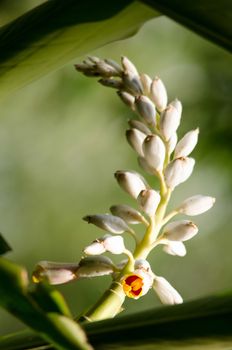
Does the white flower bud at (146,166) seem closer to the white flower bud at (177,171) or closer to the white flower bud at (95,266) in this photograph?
the white flower bud at (177,171)

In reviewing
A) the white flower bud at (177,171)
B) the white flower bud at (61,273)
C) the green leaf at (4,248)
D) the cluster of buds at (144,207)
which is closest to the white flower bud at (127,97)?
the cluster of buds at (144,207)

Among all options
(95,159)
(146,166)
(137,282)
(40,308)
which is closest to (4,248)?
(40,308)

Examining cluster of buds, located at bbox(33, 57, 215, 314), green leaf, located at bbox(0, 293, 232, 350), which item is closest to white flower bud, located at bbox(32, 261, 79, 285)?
cluster of buds, located at bbox(33, 57, 215, 314)

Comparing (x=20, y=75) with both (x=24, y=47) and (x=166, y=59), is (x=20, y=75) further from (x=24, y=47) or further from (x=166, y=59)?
(x=166, y=59)

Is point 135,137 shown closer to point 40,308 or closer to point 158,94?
point 158,94

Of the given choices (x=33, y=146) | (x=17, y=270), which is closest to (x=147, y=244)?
(x=17, y=270)

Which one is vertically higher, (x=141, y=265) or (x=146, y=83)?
(x=146, y=83)
